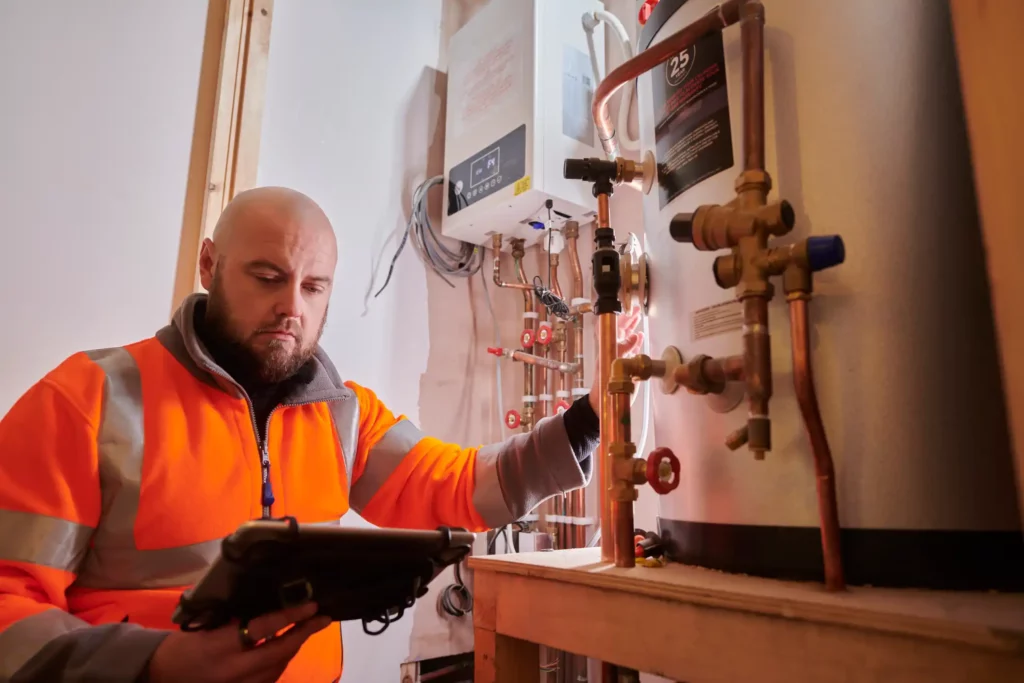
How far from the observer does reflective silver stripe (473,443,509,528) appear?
1140mm

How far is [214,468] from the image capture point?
3.12ft

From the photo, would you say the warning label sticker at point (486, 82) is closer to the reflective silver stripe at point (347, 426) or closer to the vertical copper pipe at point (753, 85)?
the reflective silver stripe at point (347, 426)

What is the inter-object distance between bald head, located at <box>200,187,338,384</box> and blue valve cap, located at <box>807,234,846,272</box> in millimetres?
835

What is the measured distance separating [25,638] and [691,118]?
97cm

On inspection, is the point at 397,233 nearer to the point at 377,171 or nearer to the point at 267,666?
the point at 377,171

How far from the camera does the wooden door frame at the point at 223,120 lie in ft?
4.76

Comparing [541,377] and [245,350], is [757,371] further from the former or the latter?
[541,377]

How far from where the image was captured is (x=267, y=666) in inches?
26.1

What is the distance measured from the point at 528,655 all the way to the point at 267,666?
12.1 inches

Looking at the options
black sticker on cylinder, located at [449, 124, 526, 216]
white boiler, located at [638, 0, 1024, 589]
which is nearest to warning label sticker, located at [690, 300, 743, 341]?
white boiler, located at [638, 0, 1024, 589]

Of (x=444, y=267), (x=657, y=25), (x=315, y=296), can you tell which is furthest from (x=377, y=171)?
(x=657, y=25)

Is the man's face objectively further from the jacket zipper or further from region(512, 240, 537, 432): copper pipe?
region(512, 240, 537, 432): copper pipe

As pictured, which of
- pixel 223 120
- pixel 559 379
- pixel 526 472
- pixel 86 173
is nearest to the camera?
pixel 526 472

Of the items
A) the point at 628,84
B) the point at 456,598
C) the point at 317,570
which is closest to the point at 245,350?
the point at 317,570
